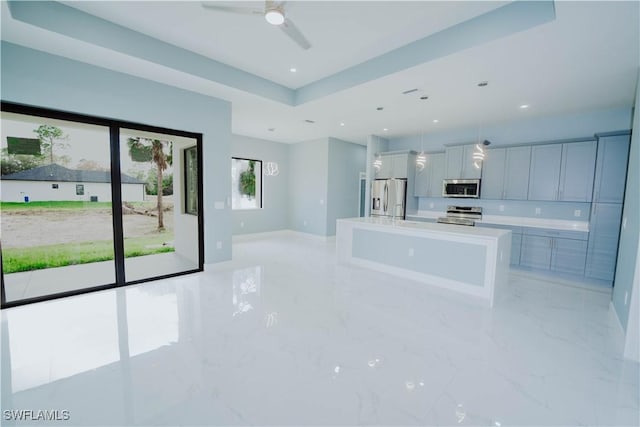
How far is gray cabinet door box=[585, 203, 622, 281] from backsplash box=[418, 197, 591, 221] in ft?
1.76

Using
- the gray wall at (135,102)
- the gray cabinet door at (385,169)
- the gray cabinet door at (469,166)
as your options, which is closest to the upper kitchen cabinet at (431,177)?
the gray cabinet door at (469,166)

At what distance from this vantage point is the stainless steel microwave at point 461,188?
5.55 metres

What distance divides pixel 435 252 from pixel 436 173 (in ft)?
9.52

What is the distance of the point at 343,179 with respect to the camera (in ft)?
25.3

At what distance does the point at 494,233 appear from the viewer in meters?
3.55

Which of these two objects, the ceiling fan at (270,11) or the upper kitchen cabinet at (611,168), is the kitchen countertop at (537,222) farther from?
the ceiling fan at (270,11)

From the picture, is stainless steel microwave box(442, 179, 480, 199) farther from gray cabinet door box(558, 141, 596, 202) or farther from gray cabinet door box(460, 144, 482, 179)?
gray cabinet door box(558, 141, 596, 202)

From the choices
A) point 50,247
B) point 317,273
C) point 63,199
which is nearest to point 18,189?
point 63,199

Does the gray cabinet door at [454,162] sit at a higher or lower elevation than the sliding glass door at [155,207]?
higher

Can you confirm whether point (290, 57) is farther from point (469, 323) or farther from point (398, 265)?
point (469, 323)

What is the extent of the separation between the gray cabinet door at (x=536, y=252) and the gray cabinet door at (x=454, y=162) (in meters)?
1.80

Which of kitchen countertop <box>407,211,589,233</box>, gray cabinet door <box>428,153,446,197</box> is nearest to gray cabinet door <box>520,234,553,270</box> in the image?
kitchen countertop <box>407,211,589,233</box>

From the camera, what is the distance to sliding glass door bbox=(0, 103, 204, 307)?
3221mm

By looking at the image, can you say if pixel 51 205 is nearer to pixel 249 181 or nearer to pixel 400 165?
pixel 249 181
